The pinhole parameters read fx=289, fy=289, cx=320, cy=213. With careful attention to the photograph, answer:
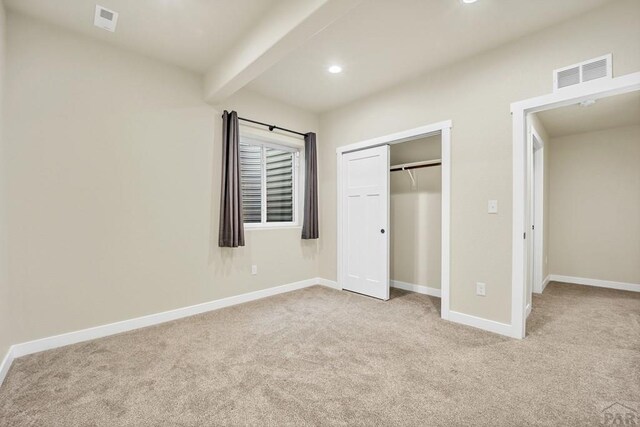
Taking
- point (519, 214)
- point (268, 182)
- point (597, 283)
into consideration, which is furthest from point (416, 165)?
point (597, 283)

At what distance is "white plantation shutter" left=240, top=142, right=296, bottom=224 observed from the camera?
3.94 meters

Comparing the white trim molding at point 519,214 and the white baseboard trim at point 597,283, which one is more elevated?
the white trim molding at point 519,214

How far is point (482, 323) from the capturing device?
2.78m

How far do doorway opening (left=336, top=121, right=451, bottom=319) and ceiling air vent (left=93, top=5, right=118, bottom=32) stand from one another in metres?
2.77

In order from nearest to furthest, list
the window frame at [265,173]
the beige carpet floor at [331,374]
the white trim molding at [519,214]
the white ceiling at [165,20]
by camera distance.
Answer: the beige carpet floor at [331,374], the white ceiling at [165,20], the white trim molding at [519,214], the window frame at [265,173]

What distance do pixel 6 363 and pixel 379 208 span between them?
12.0 feet

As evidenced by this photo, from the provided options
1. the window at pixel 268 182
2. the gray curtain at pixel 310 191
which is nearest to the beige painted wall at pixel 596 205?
the gray curtain at pixel 310 191

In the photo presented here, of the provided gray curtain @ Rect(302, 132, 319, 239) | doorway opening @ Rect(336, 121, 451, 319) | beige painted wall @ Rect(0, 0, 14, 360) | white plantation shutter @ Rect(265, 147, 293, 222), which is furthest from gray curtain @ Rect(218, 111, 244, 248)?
beige painted wall @ Rect(0, 0, 14, 360)

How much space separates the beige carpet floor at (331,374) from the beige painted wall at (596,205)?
1.77m

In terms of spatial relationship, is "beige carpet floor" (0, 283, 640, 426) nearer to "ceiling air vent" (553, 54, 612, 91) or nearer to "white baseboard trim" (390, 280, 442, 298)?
"white baseboard trim" (390, 280, 442, 298)

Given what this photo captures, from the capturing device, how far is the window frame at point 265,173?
388 cm

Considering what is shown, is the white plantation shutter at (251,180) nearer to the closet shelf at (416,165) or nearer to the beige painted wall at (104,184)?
the beige painted wall at (104,184)

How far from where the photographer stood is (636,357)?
2217 mm

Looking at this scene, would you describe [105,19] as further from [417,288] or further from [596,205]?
[596,205]
